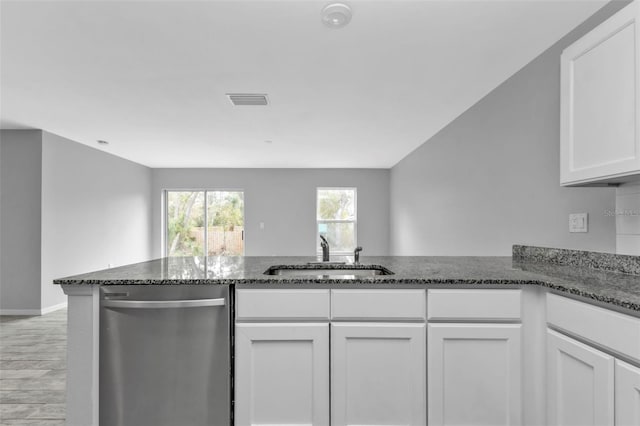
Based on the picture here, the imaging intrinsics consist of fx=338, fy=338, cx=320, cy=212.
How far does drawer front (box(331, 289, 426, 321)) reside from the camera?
1560mm

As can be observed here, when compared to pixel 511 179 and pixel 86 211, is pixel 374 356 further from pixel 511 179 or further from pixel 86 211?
pixel 86 211

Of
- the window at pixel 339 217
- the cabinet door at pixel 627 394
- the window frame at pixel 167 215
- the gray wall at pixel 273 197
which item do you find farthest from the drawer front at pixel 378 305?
the window frame at pixel 167 215

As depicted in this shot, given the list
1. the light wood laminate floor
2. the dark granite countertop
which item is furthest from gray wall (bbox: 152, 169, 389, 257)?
the dark granite countertop

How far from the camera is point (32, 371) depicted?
8.91 ft

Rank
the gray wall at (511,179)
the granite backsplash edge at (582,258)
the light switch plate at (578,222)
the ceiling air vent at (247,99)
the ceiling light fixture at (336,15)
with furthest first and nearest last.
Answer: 1. the ceiling air vent at (247,99)
2. the gray wall at (511,179)
3. the light switch plate at (578,222)
4. the ceiling light fixture at (336,15)
5. the granite backsplash edge at (582,258)

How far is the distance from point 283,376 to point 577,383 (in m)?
1.19

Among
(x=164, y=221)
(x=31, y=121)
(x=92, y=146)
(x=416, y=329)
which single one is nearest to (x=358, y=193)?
(x=164, y=221)

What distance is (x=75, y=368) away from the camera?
5.08 feet

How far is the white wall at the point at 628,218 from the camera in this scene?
1.69 m

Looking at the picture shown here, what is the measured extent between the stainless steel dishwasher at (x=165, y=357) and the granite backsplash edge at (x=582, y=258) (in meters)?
1.96

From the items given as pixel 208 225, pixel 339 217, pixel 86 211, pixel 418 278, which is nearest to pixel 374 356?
pixel 418 278

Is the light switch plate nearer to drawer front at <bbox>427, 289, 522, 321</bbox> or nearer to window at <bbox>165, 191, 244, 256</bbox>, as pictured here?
drawer front at <bbox>427, 289, 522, 321</bbox>

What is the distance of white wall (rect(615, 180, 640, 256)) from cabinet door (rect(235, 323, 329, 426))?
5.26 feet

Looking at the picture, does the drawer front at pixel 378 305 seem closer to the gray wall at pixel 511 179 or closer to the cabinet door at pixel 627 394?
the cabinet door at pixel 627 394
